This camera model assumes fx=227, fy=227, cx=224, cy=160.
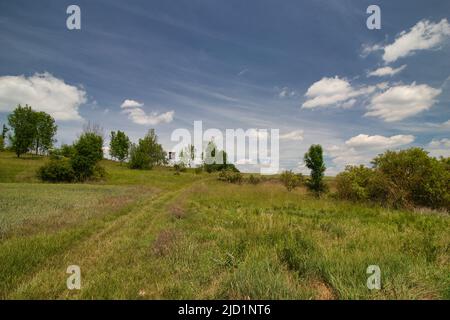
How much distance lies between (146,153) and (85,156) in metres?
29.6

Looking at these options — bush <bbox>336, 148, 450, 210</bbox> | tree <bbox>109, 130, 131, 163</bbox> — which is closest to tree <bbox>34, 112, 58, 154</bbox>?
tree <bbox>109, 130, 131, 163</bbox>

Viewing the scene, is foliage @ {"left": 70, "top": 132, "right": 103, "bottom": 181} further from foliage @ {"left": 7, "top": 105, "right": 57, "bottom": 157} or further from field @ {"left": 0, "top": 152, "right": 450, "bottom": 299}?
field @ {"left": 0, "top": 152, "right": 450, "bottom": 299}

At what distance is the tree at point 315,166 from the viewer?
35906 millimetres

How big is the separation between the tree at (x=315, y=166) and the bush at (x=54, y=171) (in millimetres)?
44591

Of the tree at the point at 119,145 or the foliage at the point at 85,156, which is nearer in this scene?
the foliage at the point at 85,156

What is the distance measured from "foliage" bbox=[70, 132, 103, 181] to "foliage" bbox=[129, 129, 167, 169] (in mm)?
24227

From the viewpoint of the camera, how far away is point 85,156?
45406mm

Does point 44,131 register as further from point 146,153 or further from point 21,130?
point 146,153

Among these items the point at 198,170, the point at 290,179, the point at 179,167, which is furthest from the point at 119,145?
the point at 290,179

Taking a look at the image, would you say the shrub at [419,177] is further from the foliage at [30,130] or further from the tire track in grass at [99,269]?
the foliage at [30,130]

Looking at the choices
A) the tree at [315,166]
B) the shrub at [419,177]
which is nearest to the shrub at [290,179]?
the tree at [315,166]
